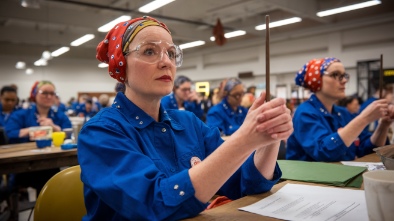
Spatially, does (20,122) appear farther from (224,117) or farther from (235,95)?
(235,95)

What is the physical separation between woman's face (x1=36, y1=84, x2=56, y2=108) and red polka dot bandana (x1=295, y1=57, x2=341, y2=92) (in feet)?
9.70

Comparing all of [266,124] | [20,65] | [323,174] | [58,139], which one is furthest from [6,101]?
[20,65]

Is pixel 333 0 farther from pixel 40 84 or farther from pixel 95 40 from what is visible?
pixel 95 40

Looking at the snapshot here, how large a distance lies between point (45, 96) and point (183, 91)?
2.30 meters

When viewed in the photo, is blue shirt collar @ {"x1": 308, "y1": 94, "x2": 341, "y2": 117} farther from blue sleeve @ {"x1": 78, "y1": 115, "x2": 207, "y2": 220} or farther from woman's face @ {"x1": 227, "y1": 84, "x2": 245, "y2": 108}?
woman's face @ {"x1": 227, "y1": 84, "x2": 245, "y2": 108}

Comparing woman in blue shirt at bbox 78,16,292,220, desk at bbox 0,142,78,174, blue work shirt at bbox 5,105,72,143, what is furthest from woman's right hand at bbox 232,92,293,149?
blue work shirt at bbox 5,105,72,143

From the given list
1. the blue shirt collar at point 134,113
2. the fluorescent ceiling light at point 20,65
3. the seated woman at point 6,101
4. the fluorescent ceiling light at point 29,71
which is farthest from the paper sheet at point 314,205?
the fluorescent ceiling light at point 29,71

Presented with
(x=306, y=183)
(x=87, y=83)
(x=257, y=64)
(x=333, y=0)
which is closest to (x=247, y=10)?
(x=333, y=0)

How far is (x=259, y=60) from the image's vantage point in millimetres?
13352

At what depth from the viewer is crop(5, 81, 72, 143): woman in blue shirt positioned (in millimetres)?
3619

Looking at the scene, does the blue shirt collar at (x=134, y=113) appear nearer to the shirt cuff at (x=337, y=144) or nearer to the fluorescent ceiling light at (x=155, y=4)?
the shirt cuff at (x=337, y=144)

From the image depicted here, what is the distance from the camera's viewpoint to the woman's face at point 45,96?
3615 mm

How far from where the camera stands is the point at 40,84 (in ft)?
12.2

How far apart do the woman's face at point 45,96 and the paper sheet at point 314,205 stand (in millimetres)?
3348
